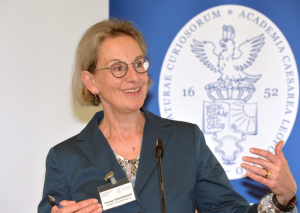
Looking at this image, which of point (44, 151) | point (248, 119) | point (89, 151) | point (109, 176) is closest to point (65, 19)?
point (44, 151)

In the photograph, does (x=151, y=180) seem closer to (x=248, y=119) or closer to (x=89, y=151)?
(x=89, y=151)

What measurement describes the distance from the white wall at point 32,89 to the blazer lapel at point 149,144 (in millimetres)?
987

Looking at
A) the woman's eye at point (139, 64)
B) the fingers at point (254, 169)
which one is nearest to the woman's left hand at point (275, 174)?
the fingers at point (254, 169)

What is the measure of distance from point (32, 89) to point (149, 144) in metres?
1.17

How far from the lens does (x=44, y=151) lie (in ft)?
8.11

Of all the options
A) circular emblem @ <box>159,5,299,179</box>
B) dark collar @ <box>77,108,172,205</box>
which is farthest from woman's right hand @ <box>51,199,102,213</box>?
circular emblem @ <box>159,5,299,179</box>

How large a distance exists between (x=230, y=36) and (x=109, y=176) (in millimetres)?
1646

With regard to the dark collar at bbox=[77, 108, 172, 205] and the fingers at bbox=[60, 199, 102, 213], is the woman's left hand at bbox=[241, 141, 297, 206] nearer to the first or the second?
the dark collar at bbox=[77, 108, 172, 205]

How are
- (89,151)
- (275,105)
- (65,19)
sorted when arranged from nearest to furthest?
(89,151) → (275,105) → (65,19)

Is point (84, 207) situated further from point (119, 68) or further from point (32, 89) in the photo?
point (32, 89)

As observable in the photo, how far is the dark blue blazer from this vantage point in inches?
64.4

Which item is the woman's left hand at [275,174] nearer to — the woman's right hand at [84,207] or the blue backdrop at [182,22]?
the woman's right hand at [84,207]

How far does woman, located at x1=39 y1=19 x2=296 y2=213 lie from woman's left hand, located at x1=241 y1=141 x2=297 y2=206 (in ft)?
0.80

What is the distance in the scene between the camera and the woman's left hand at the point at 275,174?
51.6 inches
